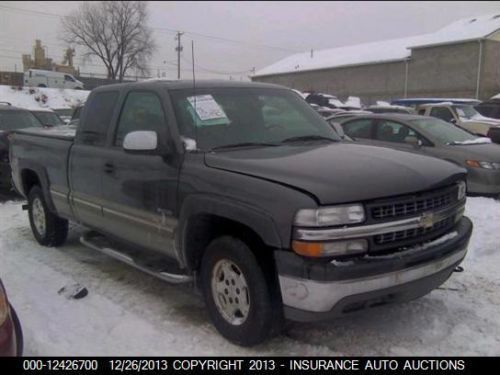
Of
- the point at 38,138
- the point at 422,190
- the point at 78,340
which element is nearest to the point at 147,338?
the point at 78,340

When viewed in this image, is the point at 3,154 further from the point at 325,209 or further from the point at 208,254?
the point at 325,209

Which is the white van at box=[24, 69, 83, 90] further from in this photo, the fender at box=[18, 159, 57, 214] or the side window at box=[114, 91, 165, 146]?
the side window at box=[114, 91, 165, 146]

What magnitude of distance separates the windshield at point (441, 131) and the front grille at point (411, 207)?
5582 mm

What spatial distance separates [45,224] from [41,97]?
29981 millimetres

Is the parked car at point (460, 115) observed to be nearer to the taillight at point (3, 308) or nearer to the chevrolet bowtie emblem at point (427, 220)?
the chevrolet bowtie emblem at point (427, 220)

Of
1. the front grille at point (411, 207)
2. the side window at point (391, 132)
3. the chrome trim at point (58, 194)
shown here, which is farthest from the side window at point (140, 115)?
the side window at point (391, 132)

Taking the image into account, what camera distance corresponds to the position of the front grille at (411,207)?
10.8ft

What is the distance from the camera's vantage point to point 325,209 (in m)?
3.13

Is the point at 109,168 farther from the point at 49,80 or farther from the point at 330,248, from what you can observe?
the point at 49,80

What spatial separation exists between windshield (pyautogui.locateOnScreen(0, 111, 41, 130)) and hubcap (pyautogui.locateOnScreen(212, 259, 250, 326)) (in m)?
8.00

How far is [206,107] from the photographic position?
4.29 m

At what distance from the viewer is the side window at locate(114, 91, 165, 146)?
4410mm

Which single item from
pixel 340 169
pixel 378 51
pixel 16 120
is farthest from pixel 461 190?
pixel 378 51

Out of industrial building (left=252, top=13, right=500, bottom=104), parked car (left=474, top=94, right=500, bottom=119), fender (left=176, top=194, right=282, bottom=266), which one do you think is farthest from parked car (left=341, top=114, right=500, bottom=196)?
industrial building (left=252, top=13, right=500, bottom=104)
